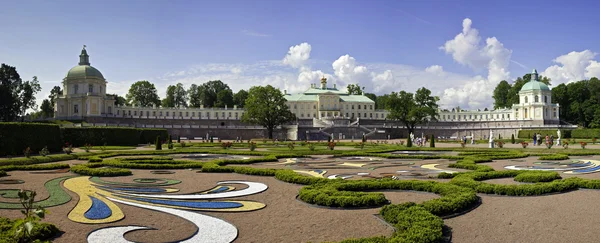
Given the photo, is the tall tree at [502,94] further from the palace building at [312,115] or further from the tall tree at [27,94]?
the tall tree at [27,94]

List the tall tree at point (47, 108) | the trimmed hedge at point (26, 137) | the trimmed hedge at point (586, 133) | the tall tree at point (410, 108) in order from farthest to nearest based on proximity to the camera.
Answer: the tall tree at point (47, 108) → the tall tree at point (410, 108) → the trimmed hedge at point (586, 133) → the trimmed hedge at point (26, 137)

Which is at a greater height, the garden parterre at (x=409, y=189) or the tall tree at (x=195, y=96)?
the tall tree at (x=195, y=96)

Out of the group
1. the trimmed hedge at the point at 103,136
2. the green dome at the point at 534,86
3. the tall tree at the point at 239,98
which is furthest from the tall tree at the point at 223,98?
the green dome at the point at 534,86

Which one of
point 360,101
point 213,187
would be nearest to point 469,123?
point 360,101

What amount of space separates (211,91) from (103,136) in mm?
85002

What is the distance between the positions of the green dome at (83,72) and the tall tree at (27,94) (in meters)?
14.9

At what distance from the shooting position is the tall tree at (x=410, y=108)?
83938 millimetres

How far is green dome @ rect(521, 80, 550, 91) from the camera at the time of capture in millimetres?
106794

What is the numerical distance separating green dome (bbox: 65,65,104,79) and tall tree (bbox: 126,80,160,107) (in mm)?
18115

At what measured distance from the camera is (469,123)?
11212 cm

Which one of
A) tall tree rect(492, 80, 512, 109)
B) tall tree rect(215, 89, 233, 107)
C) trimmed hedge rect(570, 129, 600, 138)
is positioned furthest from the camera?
tall tree rect(492, 80, 512, 109)

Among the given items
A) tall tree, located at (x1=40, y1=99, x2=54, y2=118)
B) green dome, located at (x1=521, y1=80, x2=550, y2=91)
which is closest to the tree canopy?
tall tree, located at (x1=40, y1=99, x2=54, y2=118)

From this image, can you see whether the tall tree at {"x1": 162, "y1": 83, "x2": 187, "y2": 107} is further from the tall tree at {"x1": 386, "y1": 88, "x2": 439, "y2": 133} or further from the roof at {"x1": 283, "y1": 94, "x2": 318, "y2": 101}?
the tall tree at {"x1": 386, "y1": 88, "x2": 439, "y2": 133}

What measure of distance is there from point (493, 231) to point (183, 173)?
446 inches
